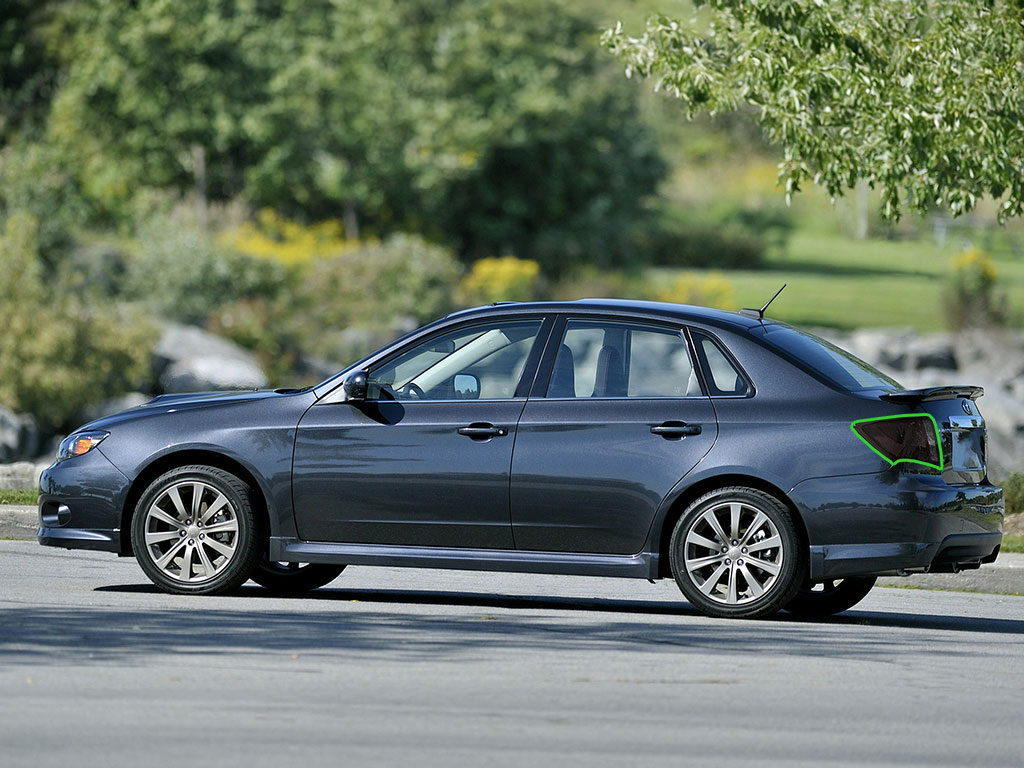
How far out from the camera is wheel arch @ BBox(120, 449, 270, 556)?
9344 millimetres

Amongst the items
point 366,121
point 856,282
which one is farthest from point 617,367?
point 856,282

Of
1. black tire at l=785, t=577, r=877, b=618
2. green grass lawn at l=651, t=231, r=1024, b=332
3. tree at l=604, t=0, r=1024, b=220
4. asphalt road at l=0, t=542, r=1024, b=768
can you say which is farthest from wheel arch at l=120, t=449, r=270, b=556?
green grass lawn at l=651, t=231, r=1024, b=332

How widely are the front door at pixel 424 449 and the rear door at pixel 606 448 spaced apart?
13cm

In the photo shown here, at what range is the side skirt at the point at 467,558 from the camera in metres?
8.85

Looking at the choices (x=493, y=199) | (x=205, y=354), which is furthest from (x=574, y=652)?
(x=493, y=199)

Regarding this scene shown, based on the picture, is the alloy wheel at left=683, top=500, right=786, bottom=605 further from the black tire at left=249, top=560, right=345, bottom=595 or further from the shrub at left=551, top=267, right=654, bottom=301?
the shrub at left=551, top=267, right=654, bottom=301

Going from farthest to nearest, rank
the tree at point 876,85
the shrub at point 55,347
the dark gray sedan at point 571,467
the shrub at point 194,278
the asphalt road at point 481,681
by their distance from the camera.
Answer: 1. the shrub at point 194,278
2. the shrub at point 55,347
3. the tree at point 876,85
4. the dark gray sedan at point 571,467
5. the asphalt road at point 481,681

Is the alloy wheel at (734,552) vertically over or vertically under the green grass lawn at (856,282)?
under

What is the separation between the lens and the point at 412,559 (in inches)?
358

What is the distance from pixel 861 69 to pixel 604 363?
6292mm

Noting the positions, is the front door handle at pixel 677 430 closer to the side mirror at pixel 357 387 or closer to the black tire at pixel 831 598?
the black tire at pixel 831 598

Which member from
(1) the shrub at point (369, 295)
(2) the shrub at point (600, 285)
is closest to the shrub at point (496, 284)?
(1) the shrub at point (369, 295)

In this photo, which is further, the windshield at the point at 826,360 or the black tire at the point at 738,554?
the windshield at the point at 826,360

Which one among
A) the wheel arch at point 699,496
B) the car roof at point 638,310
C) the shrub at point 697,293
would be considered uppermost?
the shrub at point 697,293
